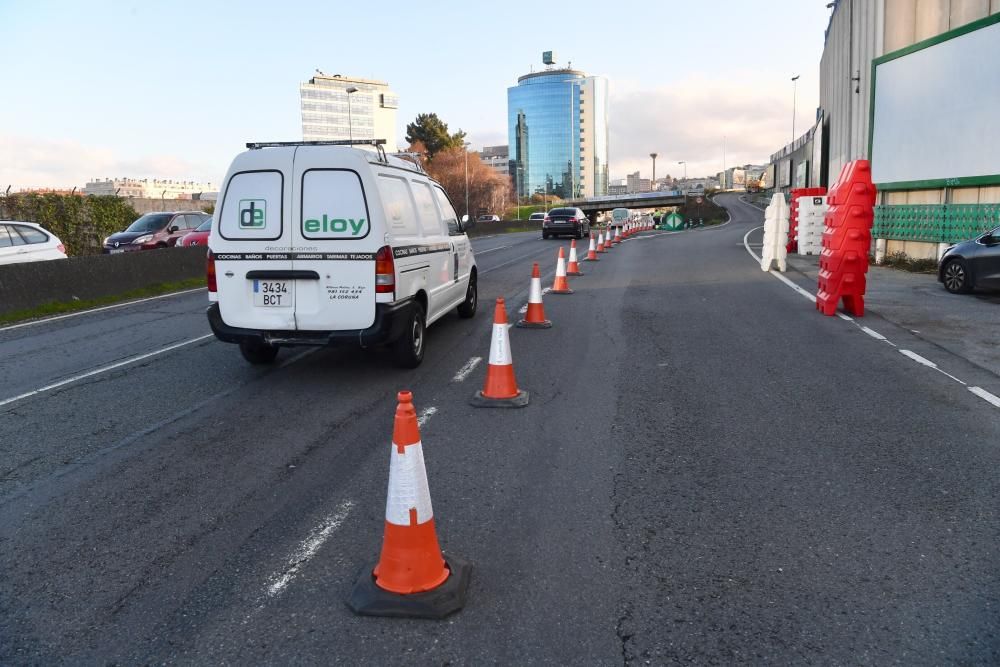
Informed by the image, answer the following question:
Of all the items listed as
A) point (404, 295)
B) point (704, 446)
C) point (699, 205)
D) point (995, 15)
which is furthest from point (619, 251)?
point (699, 205)

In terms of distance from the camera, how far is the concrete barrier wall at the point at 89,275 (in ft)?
43.2

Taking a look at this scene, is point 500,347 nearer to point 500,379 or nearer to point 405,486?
point 500,379

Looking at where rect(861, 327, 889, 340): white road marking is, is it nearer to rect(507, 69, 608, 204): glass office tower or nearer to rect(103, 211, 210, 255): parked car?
rect(103, 211, 210, 255): parked car

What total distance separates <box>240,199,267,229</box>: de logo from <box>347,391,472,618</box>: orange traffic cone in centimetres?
452

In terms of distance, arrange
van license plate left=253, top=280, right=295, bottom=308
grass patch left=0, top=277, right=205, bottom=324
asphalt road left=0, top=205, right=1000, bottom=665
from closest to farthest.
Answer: asphalt road left=0, top=205, right=1000, bottom=665, van license plate left=253, top=280, right=295, bottom=308, grass patch left=0, top=277, right=205, bottom=324

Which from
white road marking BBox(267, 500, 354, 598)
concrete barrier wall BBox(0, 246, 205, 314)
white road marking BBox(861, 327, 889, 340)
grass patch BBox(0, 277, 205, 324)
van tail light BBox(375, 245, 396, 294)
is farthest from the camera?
concrete barrier wall BBox(0, 246, 205, 314)

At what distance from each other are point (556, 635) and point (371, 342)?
445 centimetres

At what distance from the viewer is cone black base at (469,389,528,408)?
656cm

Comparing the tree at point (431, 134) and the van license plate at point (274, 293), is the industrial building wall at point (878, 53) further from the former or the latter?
the tree at point (431, 134)

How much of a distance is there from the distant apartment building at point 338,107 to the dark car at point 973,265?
540 ft

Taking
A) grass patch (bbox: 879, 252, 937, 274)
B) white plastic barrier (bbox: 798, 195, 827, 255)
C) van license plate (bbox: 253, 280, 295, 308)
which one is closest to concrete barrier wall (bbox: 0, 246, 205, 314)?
van license plate (bbox: 253, 280, 295, 308)

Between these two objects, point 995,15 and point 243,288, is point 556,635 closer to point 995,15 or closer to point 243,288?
point 243,288

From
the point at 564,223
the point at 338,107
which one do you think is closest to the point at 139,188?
the point at 338,107

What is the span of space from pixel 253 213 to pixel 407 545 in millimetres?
4895
